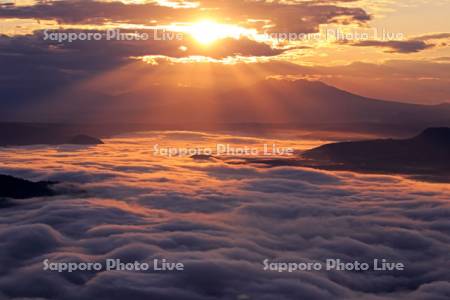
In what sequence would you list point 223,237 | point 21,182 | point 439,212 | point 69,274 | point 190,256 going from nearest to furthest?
1. point 69,274
2. point 190,256
3. point 223,237
4. point 439,212
5. point 21,182

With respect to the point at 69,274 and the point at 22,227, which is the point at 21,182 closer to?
the point at 22,227

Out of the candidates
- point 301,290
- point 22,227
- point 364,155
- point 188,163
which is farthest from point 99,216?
point 364,155

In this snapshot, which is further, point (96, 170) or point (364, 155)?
point (364, 155)

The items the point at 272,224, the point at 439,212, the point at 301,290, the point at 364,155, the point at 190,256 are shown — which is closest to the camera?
the point at 301,290

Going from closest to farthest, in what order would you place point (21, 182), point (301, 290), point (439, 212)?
point (301, 290), point (439, 212), point (21, 182)

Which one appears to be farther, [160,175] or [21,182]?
[160,175]

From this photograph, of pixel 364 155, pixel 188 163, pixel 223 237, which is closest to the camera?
pixel 223 237

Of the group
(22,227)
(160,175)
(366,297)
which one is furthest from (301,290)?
(160,175)

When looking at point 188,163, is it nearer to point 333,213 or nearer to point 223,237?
point 333,213

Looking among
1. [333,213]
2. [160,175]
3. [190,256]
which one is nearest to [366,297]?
[190,256]
